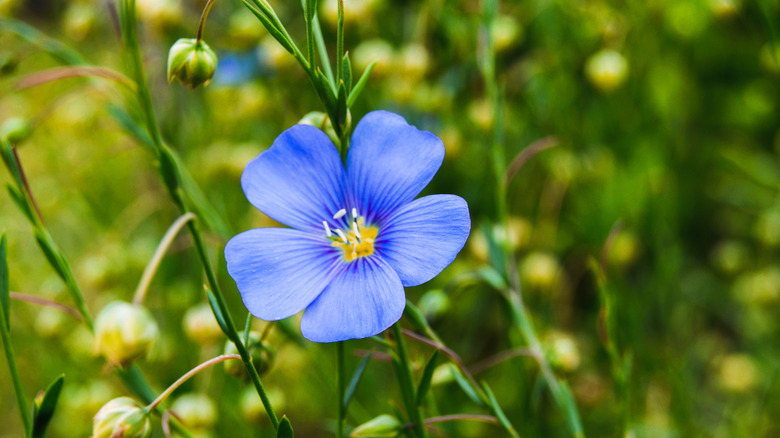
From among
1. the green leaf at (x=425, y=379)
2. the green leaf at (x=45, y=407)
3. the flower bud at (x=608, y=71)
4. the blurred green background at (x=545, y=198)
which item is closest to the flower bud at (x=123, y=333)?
the green leaf at (x=45, y=407)

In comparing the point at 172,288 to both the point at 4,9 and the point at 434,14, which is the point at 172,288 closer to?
the point at 4,9

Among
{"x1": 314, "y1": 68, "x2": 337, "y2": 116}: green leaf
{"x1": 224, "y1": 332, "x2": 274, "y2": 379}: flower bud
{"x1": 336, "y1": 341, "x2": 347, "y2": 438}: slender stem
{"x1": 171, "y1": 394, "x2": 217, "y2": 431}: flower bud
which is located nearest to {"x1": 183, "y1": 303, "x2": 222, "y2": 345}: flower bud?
{"x1": 171, "y1": 394, "x2": 217, "y2": 431}: flower bud

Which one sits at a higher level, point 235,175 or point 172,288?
point 235,175

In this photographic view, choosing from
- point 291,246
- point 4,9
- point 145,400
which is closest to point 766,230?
point 291,246

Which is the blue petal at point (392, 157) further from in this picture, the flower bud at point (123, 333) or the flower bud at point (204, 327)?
the flower bud at point (204, 327)

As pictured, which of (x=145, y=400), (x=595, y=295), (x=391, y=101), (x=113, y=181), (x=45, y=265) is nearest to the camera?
(x=145, y=400)

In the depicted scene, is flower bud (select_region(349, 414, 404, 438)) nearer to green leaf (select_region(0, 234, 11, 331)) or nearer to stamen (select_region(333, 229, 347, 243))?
stamen (select_region(333, 229, 347, 243))

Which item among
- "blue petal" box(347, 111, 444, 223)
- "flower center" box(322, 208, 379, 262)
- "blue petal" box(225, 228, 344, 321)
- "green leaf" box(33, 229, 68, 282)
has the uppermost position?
"blue petal" box(347, 111, 444, 223)
